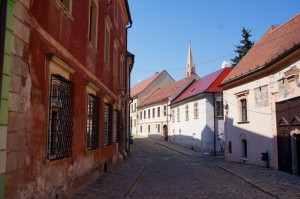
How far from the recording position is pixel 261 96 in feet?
64.7

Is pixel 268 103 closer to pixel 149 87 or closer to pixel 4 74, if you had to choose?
pixel 4 74

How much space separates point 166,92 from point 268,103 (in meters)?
32.4

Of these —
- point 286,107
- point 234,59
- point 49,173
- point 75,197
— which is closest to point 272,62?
Answer: point 286,107

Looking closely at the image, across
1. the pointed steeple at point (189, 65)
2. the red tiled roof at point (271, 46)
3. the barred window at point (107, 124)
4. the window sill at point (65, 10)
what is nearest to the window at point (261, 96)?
the red tiled roof at point (271, 46)

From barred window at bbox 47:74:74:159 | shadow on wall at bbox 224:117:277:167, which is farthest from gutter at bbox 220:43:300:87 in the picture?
barred window at bbox 47:74:74:159

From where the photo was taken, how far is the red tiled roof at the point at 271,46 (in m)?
18.2

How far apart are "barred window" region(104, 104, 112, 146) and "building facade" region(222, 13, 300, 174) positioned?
8.50 metres

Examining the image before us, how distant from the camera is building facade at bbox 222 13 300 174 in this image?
16.2m

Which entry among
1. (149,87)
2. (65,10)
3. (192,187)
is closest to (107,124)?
(192,187)

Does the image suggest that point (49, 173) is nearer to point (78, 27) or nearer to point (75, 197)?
point (75, 197)

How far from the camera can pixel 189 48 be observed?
7731 centimetres

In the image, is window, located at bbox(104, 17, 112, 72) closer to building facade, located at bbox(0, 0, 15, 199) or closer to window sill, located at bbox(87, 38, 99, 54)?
window sill, located at bbox(87, 38, 99, 54)

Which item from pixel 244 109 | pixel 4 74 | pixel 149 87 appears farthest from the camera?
pixel 149 87

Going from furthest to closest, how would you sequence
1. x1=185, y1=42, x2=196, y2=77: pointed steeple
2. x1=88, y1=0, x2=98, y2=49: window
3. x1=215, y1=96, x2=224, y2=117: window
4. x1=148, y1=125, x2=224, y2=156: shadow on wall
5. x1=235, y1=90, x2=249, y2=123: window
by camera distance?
x1=185, y1=42, x2=196, y2=77: pointed steeple, x1=215, y1=96, x2=224, y2=117: window, x1=148, y1=125, x2=224, y2=156: shadow on wall, x1=235, y1=90, x2=249, y2=123: window, x1=88, y1=0, x2=98, y2=49: window
